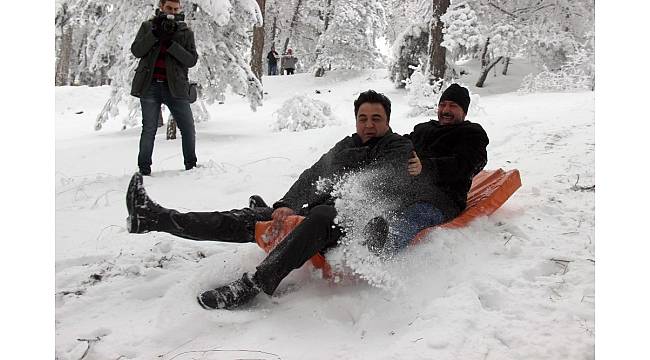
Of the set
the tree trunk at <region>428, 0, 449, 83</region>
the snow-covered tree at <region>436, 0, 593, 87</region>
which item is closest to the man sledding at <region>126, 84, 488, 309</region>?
the tree trunk at <region>428, 0, 449, 83</region>

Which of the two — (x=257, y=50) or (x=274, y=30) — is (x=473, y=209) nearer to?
(x=257, y=50)

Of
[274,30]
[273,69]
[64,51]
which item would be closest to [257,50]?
[64,51]

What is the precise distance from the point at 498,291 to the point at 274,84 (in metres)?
11.2

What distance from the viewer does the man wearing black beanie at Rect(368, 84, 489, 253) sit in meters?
2.20

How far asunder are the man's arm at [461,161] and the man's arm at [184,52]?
2074 millimetres

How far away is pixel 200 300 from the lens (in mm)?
1842

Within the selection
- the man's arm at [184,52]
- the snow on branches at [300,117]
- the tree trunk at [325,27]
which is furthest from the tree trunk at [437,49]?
the tree trunk at [325,27]

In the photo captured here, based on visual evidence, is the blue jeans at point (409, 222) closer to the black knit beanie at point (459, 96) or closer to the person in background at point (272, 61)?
the black knit beanie at point (459, 96)

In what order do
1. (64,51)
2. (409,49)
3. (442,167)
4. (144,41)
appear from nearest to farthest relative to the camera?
(442,167) < (144,41) < (64,51) < (409,49)

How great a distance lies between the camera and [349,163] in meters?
2.28

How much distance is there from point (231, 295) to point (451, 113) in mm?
1577
